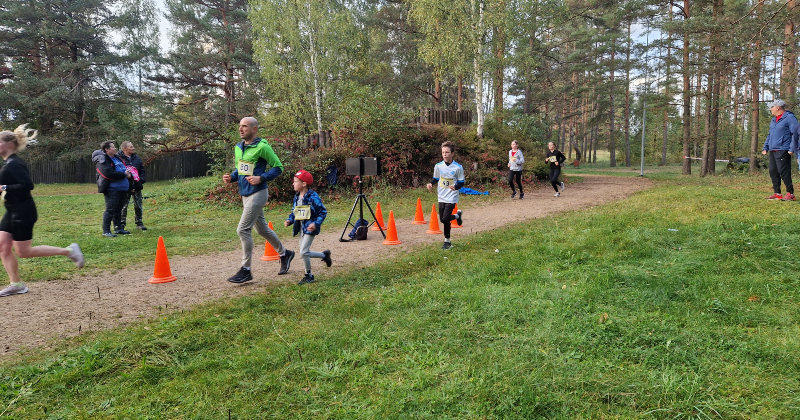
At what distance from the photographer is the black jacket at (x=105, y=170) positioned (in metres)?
8.78

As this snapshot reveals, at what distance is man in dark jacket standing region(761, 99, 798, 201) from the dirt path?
20.1 ft

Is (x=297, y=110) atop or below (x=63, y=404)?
atop

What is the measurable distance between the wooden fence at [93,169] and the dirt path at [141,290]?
811 inches

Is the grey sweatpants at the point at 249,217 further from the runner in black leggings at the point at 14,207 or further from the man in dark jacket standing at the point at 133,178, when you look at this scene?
the man in dark jacket standing at the point at 133,178

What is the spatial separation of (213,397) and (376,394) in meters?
1.10

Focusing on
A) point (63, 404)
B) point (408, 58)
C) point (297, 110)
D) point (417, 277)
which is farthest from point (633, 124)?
point (63, 404)

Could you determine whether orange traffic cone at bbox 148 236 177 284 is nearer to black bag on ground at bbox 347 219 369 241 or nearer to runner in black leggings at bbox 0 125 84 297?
runner in black leggings at bbox 0 125 84 297

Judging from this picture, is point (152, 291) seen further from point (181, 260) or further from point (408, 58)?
point (408, 58)

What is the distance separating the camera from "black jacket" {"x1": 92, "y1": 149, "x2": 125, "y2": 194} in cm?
878

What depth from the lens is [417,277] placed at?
221 inches

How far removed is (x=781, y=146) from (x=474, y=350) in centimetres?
930

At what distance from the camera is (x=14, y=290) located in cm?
509

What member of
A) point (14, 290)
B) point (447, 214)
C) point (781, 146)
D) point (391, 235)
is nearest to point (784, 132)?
point (781, 146)

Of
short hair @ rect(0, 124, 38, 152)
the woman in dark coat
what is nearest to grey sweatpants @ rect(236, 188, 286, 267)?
short hair @ rect(0, 124, 38, 152)
